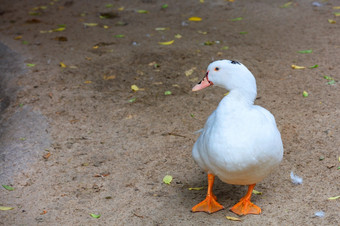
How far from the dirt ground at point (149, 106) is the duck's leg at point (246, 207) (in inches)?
3.0

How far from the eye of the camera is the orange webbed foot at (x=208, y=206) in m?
3.58

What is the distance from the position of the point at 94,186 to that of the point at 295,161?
1859 mm

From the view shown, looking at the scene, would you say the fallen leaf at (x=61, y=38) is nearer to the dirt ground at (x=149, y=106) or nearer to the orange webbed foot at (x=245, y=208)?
the dirt ground at (x=149, y=106)

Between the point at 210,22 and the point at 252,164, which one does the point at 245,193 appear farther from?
the point at 210,22

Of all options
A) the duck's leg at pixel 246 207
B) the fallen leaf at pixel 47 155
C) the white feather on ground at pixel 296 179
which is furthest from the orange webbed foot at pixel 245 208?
the fallen leaf at pixel 47 155

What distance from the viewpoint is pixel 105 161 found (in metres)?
4.42

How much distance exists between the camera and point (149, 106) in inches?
210

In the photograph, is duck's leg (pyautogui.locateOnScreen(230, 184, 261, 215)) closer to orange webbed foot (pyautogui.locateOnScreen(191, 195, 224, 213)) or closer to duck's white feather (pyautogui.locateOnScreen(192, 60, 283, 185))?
orange webbed foot (pyautogui.locateOnScreen(191, 195, 224, 213))

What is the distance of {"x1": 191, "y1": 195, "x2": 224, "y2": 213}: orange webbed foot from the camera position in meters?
3.58

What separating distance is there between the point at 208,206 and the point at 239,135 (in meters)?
0.80

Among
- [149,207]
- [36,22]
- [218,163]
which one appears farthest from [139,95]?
[36,22]

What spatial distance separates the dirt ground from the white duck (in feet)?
1.66

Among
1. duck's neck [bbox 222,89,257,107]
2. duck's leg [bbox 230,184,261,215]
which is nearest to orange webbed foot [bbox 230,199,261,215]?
duck's leg [bbox 230,184,261,215]

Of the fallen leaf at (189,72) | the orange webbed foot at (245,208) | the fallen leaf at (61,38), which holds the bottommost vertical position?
the fallen leaf at (61,38)
